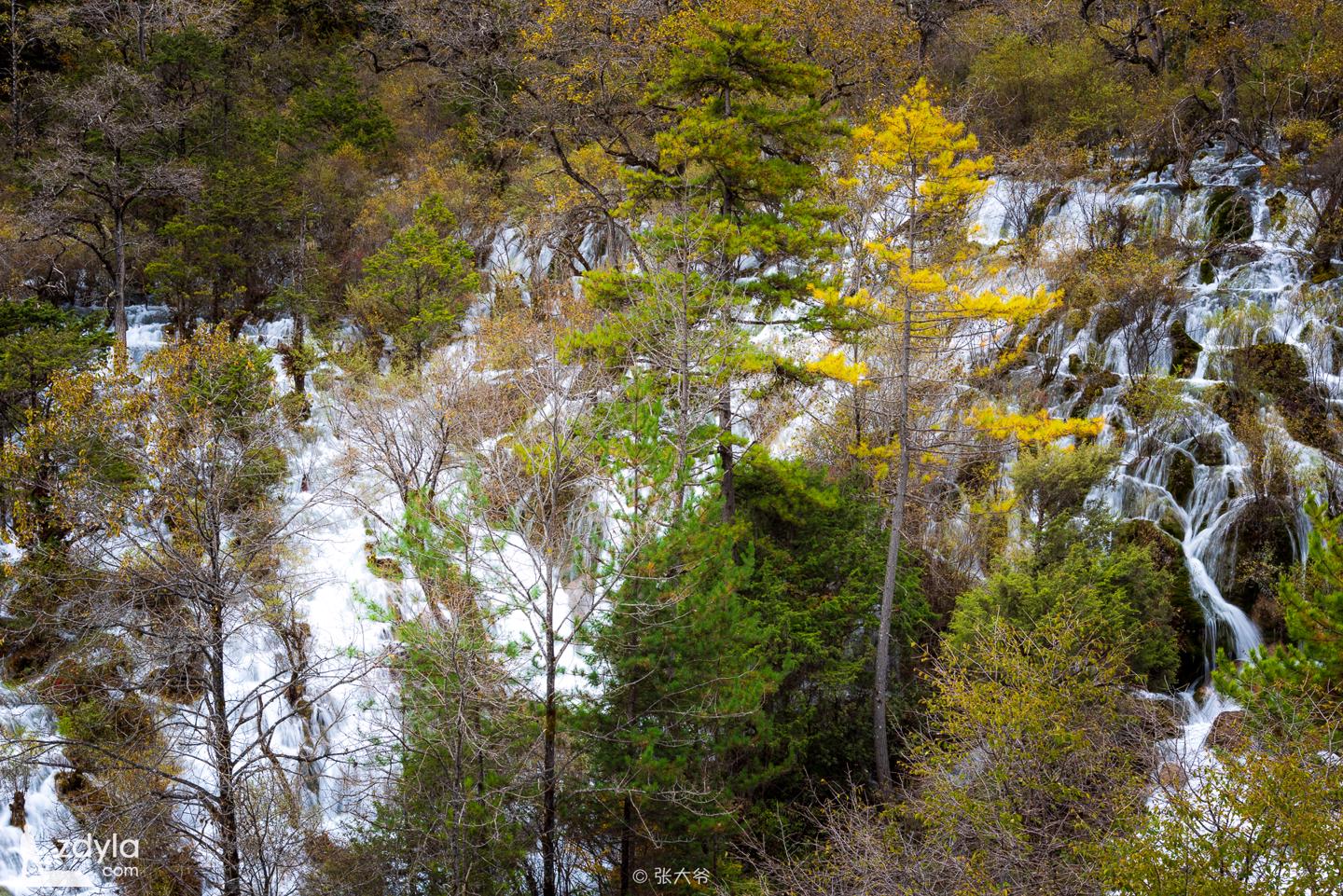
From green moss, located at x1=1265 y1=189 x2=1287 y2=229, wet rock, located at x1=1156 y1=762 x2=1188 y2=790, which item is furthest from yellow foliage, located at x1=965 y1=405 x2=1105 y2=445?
green moss, located at x1=1265 y1=189 x2=1287 y2=229

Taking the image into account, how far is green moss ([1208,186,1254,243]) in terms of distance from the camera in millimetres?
19625

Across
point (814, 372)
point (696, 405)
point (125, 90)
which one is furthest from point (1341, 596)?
point (125, 90)

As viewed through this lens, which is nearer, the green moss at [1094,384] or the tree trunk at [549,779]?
the tree trunk at [549,779]

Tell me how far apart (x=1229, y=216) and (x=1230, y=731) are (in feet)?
51.7

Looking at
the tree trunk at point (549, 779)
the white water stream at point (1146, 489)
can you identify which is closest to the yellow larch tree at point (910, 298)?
the white water stream at point (1146, 489)

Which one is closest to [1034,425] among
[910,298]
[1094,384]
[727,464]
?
[910,298]

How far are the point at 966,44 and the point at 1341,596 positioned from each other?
25774mm

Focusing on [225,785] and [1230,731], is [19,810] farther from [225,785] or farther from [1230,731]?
[1230,731]

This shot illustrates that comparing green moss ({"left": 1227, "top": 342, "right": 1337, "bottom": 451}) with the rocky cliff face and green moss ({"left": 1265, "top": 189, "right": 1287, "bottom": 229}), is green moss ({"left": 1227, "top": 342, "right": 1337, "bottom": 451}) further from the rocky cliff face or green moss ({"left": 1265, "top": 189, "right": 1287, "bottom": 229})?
green moss ({"left": 1265, "top": 189, "right": 1287, "bottom": 229})

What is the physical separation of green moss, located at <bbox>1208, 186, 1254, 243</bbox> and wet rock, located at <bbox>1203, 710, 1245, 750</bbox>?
13.5 m

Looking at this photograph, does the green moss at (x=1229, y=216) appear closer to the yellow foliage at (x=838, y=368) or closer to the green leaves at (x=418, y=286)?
the yellow foliage at (x=838, y=368)

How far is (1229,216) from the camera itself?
20.1 meters

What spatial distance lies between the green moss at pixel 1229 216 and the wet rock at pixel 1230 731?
13533mm

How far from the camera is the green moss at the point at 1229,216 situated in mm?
19625
